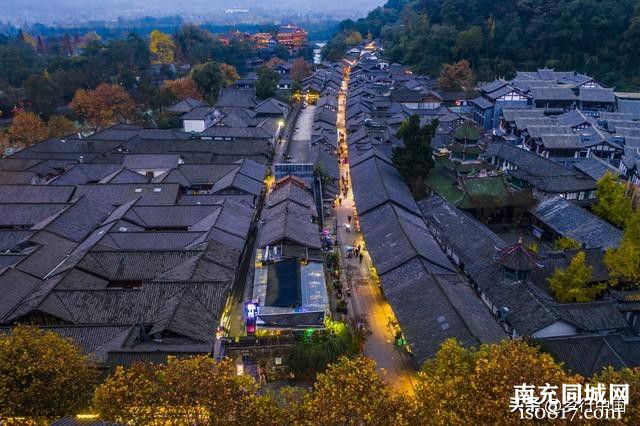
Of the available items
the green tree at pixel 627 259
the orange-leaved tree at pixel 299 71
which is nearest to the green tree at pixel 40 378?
the green tree at pixel 627 259

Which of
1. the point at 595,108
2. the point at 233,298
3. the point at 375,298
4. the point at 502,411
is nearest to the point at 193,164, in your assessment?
the point at 233,298

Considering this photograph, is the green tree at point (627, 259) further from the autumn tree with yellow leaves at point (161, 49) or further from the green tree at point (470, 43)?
the autumn tree with yellow leaves at point (161, 49)

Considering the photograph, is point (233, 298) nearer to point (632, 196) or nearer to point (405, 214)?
point (405, 214)

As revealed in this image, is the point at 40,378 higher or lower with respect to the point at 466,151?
higher

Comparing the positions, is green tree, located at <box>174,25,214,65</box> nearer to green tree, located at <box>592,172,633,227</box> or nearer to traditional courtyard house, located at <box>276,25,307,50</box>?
traditional courtyard house, located at <box>276,25,307,50</box>

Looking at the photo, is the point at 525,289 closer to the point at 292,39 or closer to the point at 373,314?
the point at 373,314

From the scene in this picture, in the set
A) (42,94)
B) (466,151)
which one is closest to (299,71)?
(42,94)
